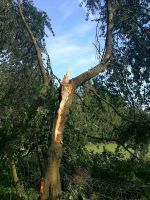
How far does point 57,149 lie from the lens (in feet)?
27.5

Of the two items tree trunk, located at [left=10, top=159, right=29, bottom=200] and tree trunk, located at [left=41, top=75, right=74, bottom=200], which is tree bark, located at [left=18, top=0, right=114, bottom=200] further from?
tree trunk, located at [left=10, top=159, right=29, bottom=200]

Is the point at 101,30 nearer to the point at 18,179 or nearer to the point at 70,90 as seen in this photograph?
the point at 70,90

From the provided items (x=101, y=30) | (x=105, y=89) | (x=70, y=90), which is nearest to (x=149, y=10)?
(x=101, y=30)

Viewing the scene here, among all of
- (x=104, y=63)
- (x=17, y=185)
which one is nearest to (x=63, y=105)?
(x=104, y=63)

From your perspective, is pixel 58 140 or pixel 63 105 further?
pixel 63 105

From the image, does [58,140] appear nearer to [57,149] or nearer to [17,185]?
[57,149]

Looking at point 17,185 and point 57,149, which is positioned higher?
point 57,149

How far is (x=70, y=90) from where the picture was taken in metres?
9.03

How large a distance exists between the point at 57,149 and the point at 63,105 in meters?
0.98

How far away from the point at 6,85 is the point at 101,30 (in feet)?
15.3

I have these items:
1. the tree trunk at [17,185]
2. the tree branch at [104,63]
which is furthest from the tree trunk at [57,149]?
the tree trunk at [17,185]

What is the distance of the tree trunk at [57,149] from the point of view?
26.3ft

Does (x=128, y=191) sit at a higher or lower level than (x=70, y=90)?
lower

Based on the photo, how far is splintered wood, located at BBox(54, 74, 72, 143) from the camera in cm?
855
